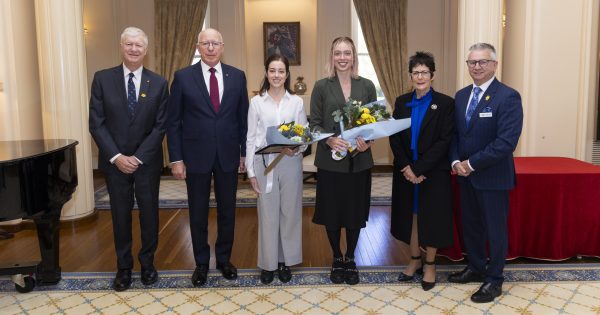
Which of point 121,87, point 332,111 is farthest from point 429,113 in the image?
point 121,87

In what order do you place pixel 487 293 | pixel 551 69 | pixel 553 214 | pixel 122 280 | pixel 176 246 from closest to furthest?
pixel 487 293
pixel 122 280
pixel 553 214
pixel 176 246
pixel 551 69

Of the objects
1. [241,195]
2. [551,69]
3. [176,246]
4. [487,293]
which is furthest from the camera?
[241,195]

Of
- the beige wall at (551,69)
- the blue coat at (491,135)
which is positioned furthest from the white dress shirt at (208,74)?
the beige wall at (551,69)

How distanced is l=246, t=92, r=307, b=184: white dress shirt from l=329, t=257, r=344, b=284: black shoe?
93 centimetres

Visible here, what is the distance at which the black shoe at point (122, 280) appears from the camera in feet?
11.9

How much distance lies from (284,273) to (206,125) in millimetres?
1213

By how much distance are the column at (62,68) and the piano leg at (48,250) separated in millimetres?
1817

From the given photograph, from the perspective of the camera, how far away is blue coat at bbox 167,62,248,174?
11.3 ft

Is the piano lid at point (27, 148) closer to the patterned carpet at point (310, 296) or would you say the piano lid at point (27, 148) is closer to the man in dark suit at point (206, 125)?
the man in dark suit at point (206, 125)

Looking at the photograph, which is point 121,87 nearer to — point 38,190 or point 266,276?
point 38,190

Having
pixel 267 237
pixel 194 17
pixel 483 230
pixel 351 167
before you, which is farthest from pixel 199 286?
pixel 194 17

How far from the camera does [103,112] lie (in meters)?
3.50

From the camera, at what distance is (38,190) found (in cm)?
318

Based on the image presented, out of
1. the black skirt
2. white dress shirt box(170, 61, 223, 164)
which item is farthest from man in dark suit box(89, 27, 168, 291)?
the black skirt
